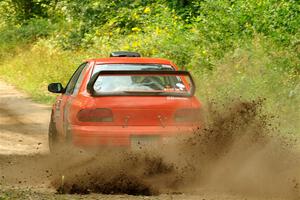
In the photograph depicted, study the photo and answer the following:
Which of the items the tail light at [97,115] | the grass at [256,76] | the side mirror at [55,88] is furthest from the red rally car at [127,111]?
the grass at [256,76]

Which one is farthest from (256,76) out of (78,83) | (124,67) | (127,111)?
(127,111)

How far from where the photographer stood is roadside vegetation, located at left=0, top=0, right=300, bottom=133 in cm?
1357

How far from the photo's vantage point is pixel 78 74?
33.0ft

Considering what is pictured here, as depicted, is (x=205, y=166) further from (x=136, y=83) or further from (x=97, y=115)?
(x=136, y=83)

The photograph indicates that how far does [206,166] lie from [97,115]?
1.42 meters

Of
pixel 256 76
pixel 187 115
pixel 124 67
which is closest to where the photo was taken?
pixel 187 115

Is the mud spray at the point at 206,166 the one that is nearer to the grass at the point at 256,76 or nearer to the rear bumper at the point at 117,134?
the rear bumper at the point at 117,134

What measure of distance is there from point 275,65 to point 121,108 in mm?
6192

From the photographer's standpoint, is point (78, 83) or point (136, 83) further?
point (78, 83)

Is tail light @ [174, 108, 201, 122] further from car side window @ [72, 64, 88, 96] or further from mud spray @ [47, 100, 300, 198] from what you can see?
car side window @ [72, 64, 88, 96]

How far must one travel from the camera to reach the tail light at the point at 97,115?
8.52m

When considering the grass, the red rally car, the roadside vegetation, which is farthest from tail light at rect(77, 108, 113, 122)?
the grass

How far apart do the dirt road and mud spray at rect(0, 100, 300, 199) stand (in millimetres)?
186

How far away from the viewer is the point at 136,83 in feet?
29.8
